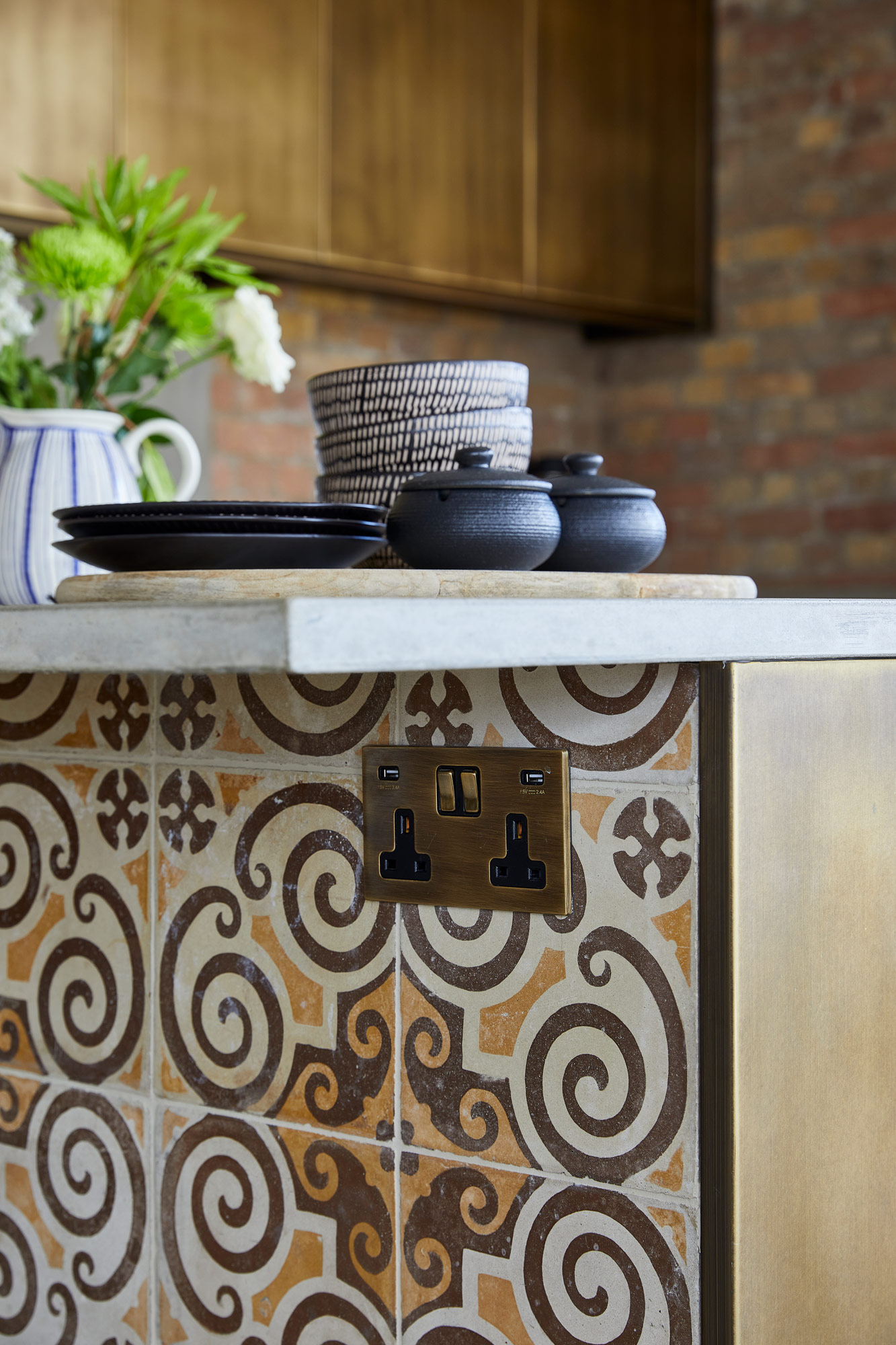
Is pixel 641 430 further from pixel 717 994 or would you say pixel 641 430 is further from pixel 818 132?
pixel 717 994

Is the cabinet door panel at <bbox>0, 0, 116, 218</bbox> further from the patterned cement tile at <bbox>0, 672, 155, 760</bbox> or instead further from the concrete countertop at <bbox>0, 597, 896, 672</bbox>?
the concrete countertop at <bbox>0, 597, 896, 672</bbox>

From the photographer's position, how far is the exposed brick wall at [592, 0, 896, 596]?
3.16 meters

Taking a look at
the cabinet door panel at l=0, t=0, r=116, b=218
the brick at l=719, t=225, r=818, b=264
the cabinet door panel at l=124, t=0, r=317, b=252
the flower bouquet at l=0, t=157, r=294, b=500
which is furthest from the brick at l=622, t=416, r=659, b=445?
the flower bouquet at l=0, t=157, r=294, b=500

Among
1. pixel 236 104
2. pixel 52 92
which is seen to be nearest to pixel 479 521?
pixel 52 92

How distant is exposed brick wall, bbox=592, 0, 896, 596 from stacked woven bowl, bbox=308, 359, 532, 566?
7.59 feet

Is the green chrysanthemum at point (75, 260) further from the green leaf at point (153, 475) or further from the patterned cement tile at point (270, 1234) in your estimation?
the patterned cement tile at point (270, 1234)

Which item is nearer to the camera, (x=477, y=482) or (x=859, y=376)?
(x=477, y=482)

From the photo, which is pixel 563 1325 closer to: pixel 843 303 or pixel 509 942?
pixel 509 942

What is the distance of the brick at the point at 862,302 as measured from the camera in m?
3.15

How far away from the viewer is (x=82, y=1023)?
3.39 ft

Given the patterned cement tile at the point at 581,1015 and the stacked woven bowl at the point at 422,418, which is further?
the stacked woven bowl at the point at 422,418

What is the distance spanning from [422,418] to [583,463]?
0.43 feet

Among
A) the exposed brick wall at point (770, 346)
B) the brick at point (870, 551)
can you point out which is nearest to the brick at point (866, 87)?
the exposed brick wall at point (770, 346)

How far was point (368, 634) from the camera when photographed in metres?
0.54
